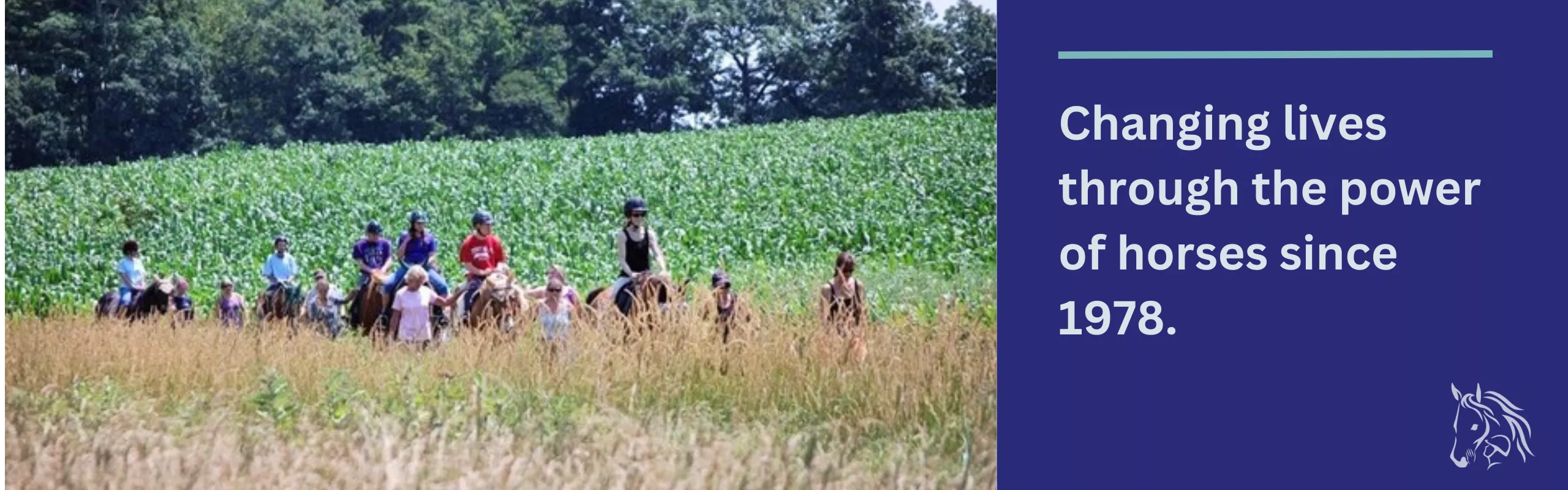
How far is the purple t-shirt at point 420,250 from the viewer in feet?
21.3

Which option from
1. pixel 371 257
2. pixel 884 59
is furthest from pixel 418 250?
pixel 884 59

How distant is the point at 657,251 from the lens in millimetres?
6395

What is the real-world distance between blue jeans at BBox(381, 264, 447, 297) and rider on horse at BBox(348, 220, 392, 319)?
0.04 meters

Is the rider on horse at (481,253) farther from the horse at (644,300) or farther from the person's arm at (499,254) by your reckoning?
the horse at (644,300)

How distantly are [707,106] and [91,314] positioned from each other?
1.78 m

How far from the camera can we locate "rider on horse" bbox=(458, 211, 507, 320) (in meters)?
6.43

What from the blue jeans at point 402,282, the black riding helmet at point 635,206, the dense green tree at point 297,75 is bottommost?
the blue jeans at point 402,282

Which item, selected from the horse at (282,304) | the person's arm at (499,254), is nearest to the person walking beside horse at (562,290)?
the person's arm at (499,254)

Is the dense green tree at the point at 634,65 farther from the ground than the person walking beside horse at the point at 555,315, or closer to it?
farther from the ground

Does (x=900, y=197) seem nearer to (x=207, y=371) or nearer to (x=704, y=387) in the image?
(x=704, y=387)

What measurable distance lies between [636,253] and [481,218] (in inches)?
17.4
